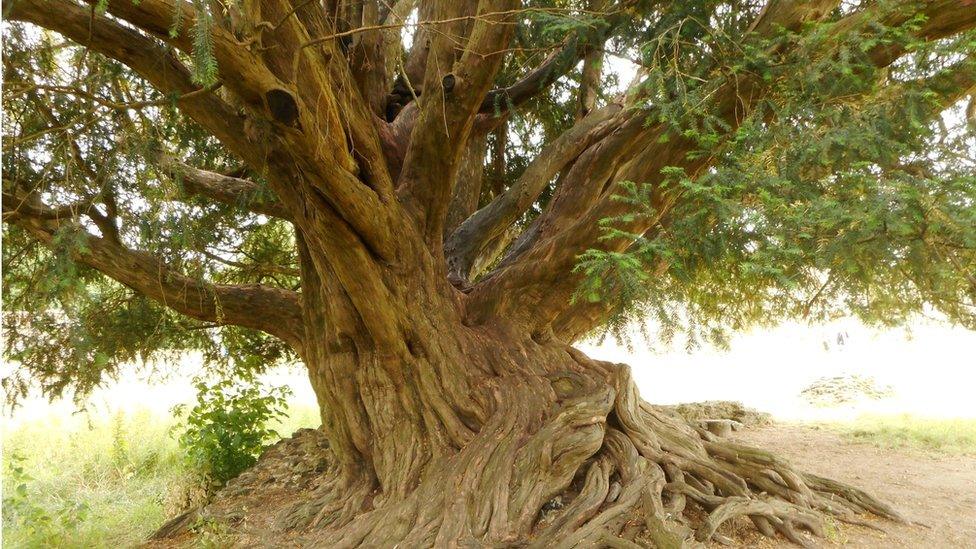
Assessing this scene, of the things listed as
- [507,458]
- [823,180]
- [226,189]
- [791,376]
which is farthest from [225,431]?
[791,376]

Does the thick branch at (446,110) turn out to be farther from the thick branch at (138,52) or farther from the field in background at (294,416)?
the field in background at (294,416)

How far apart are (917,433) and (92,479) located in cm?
1083

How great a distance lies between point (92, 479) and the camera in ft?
27.9

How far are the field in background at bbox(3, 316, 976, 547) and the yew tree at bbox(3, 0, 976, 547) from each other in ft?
2.80

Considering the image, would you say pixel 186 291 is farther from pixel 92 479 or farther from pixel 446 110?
pixel 92 479

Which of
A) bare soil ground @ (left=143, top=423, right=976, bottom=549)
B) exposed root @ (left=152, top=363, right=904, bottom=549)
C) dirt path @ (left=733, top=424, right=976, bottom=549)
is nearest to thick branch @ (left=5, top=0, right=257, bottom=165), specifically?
exposed root @ (left=152, top=363, right=904, bottom=549)

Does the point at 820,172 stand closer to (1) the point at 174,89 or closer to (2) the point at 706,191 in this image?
(2) the point at 706,191

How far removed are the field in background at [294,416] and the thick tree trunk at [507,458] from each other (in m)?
0.70

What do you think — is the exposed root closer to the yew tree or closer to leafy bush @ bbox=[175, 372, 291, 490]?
the yew tree

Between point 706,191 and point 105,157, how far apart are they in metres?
4.37

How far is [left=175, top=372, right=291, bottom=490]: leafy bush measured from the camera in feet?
23.2

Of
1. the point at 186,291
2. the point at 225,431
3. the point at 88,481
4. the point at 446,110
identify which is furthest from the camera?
the point at 88,481

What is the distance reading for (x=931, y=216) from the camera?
2660 mm

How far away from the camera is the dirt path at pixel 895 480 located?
4.06 meters
